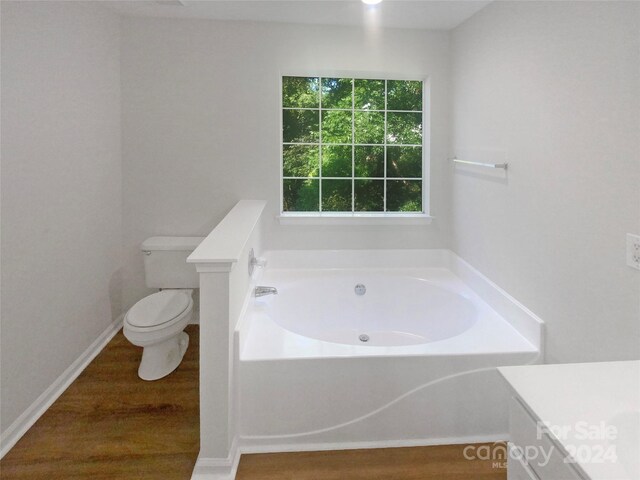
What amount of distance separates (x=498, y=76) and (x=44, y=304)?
2837 mm

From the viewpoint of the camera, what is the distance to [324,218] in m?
3.22

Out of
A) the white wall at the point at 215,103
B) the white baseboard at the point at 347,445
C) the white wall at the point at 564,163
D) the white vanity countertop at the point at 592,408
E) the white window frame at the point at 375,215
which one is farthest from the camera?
the white window frame at the point at 375,215

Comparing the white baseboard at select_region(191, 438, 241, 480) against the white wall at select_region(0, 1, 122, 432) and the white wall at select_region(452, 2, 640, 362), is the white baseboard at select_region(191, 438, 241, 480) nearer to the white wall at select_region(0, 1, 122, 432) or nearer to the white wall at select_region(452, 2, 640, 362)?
the white wall at select_region(0, 1, 122, 432)

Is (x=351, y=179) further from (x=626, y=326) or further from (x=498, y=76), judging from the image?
(x=626, y=326)

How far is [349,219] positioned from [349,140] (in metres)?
0.69

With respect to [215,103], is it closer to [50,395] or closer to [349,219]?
[349,219]

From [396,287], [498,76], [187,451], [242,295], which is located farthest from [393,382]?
[498,76]

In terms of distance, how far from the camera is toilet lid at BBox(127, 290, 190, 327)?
243cm

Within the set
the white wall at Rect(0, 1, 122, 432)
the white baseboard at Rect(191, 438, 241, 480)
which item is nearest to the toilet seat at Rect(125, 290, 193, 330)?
the white wall at Rect(0, 1, 122, 432)

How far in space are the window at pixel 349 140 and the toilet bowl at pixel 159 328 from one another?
1202 millimetres

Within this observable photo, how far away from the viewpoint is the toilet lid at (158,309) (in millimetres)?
2426

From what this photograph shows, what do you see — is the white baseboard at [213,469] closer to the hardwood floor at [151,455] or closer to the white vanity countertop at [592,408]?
the hardwood floor at [151,455]

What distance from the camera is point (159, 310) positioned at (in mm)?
2580

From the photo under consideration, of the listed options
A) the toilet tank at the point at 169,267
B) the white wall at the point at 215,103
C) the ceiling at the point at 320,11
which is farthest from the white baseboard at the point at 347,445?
the ceiling at the point at 320,11
